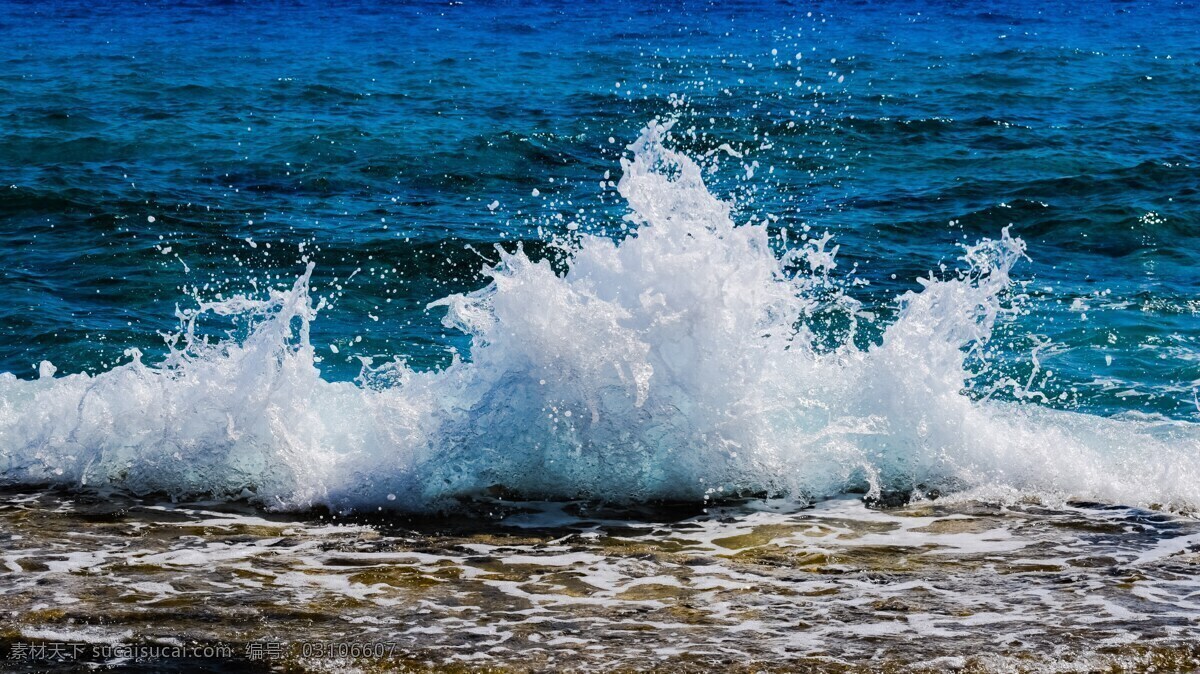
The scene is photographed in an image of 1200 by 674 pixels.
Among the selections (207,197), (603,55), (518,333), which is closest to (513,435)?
(518,333)

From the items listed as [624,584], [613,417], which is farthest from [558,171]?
[624,584]

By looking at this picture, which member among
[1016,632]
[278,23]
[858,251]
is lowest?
[1016,632]

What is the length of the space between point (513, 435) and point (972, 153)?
359 inches

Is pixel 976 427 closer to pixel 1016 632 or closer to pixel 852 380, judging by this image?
pixel 852 380

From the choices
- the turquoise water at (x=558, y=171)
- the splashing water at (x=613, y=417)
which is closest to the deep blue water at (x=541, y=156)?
→ the turquoise water at (x=558, y=171)

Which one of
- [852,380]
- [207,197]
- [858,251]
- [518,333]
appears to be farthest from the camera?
[207,197]

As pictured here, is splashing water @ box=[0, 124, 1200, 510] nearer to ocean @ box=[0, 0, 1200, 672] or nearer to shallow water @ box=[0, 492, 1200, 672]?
ocean @ box=[0, 0, 1200, 672]

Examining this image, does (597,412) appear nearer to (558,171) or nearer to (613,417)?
(613,417)

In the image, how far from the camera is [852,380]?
716 cm

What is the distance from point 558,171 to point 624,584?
331 inches

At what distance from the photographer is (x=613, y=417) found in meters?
6.68

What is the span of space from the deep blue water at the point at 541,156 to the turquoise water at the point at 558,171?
47 millimetres

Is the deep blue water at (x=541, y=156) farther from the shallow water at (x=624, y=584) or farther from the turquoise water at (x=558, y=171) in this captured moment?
the shallow water at (x=624, y=584)

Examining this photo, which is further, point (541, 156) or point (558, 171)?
point (541, 156)
